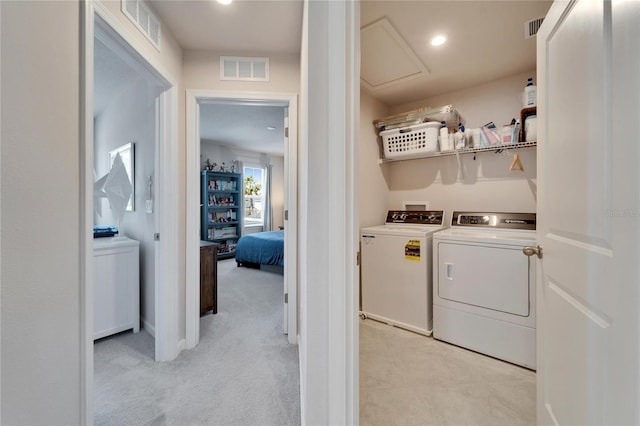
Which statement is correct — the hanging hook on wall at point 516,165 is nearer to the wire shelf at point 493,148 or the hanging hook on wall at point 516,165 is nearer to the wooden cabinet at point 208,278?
the wire shelf at point 493,148

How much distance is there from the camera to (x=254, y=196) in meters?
6.27

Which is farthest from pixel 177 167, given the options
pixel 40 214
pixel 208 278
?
pixel 208 278

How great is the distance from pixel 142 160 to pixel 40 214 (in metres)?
1.69

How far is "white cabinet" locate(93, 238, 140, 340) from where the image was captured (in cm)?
199

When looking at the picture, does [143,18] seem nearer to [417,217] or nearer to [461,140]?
[461,140]

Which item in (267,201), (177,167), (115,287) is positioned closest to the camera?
(177,167)

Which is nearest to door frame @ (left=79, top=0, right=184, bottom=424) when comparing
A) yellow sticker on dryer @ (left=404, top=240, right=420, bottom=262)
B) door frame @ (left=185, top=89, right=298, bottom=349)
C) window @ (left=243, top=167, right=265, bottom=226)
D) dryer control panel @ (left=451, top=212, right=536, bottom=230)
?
door frame @ (left=185, top=89, right=298, bottom=349)

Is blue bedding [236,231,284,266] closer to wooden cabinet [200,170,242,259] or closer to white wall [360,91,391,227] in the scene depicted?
wooden cabinet [200,170,242,259]

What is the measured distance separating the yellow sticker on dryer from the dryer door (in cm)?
17

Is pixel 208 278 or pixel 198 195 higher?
pixel 198 195

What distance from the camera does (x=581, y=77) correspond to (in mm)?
806

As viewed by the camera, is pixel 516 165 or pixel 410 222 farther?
pixel 410 222

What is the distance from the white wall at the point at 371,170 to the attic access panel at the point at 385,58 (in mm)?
259

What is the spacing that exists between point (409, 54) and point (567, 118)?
141 centimetres
